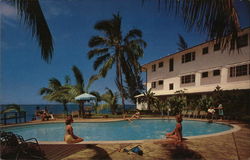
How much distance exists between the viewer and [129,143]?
5855 mm

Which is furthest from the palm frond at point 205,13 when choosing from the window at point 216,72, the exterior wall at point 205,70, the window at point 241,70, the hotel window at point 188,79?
the hotel window at point 188,79

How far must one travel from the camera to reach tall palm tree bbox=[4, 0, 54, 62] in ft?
13.6

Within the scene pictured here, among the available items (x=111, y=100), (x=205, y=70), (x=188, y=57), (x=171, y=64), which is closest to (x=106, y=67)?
(x=111, y=100)

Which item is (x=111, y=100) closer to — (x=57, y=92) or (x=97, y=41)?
(x=57, y=92)

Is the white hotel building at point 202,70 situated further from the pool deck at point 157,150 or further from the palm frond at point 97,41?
the palm frond at point 97,41

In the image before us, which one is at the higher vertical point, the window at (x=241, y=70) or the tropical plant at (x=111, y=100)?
the window at (x=241, y=70)

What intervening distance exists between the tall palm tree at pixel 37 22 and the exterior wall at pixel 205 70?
1330 cm

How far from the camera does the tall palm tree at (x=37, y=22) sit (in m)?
4.16

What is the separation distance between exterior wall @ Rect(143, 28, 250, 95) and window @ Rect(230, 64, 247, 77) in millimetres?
325

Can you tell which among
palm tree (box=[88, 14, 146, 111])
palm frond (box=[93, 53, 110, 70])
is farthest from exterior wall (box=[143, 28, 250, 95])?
palm frond (box=[93, 53, 110, 70])

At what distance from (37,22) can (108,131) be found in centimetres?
977

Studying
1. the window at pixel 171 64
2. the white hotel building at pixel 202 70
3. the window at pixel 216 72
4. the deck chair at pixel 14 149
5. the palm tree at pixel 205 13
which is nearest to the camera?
the palm tree at pixel 205 13

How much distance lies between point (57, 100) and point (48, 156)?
17.1 m

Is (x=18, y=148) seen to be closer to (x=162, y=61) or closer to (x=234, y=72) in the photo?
(x=234, y=72)
